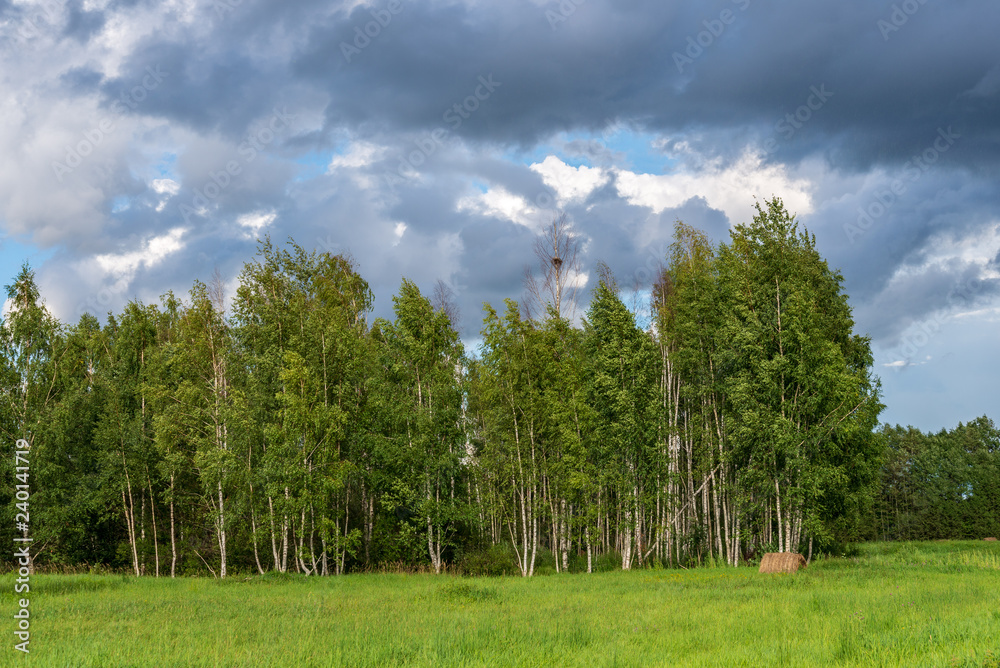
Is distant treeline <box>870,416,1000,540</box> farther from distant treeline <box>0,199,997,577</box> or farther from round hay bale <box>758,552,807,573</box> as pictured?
round hay bale <box>758,552,807,573</box>

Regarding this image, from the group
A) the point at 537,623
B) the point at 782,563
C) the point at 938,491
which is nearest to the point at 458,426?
the point at 782,563

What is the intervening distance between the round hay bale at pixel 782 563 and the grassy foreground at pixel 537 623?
889 millimetres

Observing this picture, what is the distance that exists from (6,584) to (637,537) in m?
26.1

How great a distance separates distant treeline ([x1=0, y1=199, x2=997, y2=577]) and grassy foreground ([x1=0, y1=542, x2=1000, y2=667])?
7.89m

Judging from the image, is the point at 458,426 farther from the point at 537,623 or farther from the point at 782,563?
the point at 537,623

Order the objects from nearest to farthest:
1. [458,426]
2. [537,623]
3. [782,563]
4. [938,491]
A: [537,623], [782,563], [458,426], [938,491]

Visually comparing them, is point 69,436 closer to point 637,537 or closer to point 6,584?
point 6,584

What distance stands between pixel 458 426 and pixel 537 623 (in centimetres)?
2022

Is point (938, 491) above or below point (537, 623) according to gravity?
below

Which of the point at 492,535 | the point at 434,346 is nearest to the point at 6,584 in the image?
the point at 434,346

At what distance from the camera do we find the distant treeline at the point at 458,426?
31.1m

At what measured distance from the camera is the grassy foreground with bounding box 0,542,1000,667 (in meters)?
11.2

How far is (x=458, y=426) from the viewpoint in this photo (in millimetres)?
34562

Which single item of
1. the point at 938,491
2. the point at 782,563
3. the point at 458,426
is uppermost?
the point at 458,426
